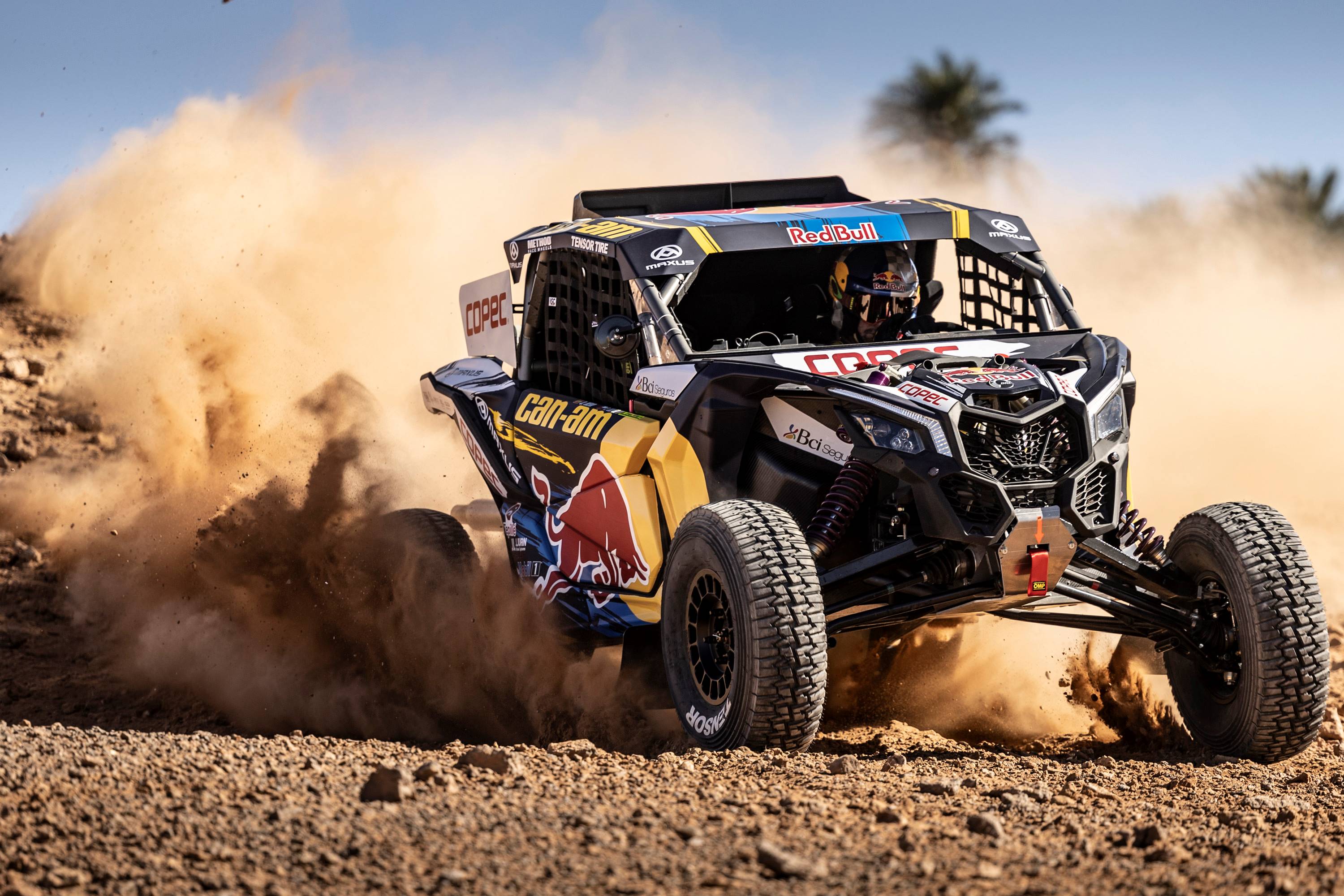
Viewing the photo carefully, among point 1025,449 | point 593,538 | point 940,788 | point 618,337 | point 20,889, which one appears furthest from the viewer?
point 593,538

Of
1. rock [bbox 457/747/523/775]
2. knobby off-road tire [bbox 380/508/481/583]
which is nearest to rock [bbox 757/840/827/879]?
rock [bbox 457/747/523/775]

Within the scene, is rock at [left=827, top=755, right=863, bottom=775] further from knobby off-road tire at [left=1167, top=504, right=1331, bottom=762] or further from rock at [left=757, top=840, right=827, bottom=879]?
knobby off-road tire at [left=1167, top=504, right=1331, bottom=762]

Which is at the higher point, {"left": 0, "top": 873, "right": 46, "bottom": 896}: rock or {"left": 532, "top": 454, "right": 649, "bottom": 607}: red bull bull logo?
{"left": 532, "top": 454, "right": 649, "bottom": 607}: red bull bull logo

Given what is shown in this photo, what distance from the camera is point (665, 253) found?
6.33 meters

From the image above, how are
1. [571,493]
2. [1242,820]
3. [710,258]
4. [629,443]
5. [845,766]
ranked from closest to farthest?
[1242,820] → [845,766] → [629,443] → [571,493] → [710,258]

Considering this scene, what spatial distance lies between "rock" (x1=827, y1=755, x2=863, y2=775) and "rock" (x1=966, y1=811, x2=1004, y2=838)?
777 millimetres

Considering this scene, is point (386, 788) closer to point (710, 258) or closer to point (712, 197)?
point (710, 258)

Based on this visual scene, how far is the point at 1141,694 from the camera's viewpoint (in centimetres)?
677

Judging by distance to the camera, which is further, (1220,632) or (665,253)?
(665,253)

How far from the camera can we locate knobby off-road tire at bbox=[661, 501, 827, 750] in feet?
16.4

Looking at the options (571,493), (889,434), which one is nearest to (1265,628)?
(889,434)

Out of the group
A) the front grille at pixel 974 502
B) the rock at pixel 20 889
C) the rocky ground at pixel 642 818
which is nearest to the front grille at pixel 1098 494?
the front grille at pixel 974 502

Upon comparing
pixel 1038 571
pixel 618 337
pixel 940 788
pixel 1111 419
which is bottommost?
pixel 940 788

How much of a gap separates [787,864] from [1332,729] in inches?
153
